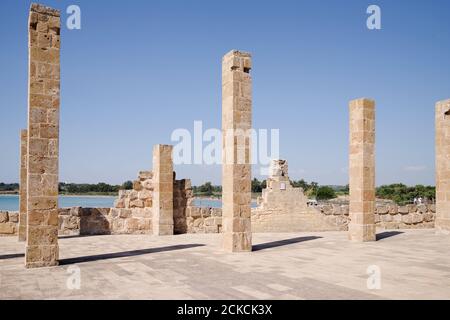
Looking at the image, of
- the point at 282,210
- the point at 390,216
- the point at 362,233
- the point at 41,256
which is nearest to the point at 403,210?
the point at 390,216

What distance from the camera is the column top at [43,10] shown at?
7778 millimetres

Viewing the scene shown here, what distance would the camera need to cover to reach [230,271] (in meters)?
7.32

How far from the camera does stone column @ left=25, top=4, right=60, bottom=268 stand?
7648mm

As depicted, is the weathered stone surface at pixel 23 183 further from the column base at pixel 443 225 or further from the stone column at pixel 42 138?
the column base at pixel 443 225

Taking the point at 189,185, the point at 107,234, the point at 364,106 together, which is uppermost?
the point at 364,106

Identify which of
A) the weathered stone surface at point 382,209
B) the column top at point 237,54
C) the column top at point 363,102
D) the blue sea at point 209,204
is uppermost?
the column top at point 237,54

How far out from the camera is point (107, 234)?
14016 millimetres

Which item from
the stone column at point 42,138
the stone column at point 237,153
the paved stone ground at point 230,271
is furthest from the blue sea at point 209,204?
the stone column at point 42,138

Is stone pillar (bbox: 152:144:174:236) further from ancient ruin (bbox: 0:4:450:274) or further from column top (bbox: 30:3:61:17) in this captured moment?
column top (bbox: 30:3:61:17)

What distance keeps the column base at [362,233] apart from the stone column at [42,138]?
8085mm
